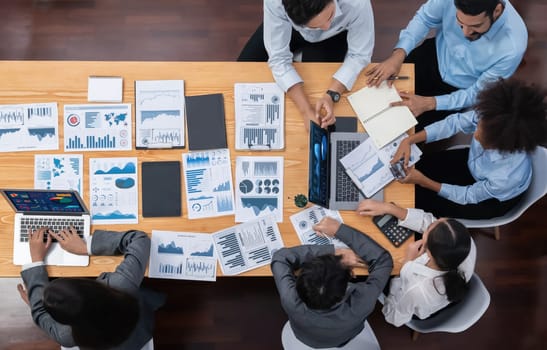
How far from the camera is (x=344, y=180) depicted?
189 centimetres

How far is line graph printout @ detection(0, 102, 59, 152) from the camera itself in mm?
1886

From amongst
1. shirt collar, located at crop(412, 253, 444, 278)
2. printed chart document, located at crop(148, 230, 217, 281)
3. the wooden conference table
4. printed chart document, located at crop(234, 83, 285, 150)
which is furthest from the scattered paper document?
shirt collar, located at crop(412, 253, 444, 278)

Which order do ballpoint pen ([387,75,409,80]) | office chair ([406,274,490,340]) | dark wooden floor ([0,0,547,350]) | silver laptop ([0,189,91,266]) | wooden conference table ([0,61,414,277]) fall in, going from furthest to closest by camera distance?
dark wooden floor ([0,0,547,350]), ballpoint pen ([387,75,409,80]), wooden conference table ([0,61,414,277]), silver laptop ([0,189,91,266]), office chair ([406,274,490,340])

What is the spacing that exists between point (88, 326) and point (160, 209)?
0.53 m

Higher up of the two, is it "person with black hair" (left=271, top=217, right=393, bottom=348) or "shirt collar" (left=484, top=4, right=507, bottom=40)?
"shirt collar" (left=484, top=4, right=507, bottom=40)

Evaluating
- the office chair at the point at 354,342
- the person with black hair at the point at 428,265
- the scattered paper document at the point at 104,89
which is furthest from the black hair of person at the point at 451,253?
the scattered paper document at the point at 104,89

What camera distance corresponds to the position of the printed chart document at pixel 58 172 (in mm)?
1862

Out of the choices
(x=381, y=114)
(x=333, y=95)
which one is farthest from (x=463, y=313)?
(x=333, y=95)

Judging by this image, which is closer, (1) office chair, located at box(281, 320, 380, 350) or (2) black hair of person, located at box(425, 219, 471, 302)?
(2) black hair of person, located at box(425, 219, 471, 302)

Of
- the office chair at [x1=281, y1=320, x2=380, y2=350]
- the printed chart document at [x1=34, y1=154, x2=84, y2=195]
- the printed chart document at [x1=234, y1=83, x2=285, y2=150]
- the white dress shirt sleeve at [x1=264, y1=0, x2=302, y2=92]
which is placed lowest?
the office chair at [x1=281, y1=320, x2=380, y2=350]

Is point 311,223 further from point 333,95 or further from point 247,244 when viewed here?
point 333,95

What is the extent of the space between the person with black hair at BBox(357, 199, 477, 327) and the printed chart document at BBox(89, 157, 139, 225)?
936mm

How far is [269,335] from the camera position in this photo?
2.46 m

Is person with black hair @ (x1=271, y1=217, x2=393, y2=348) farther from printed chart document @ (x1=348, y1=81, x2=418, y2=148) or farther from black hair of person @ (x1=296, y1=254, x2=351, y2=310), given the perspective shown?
printed chart document @ (x1=348, y1=81, x2=418, y2=148)
